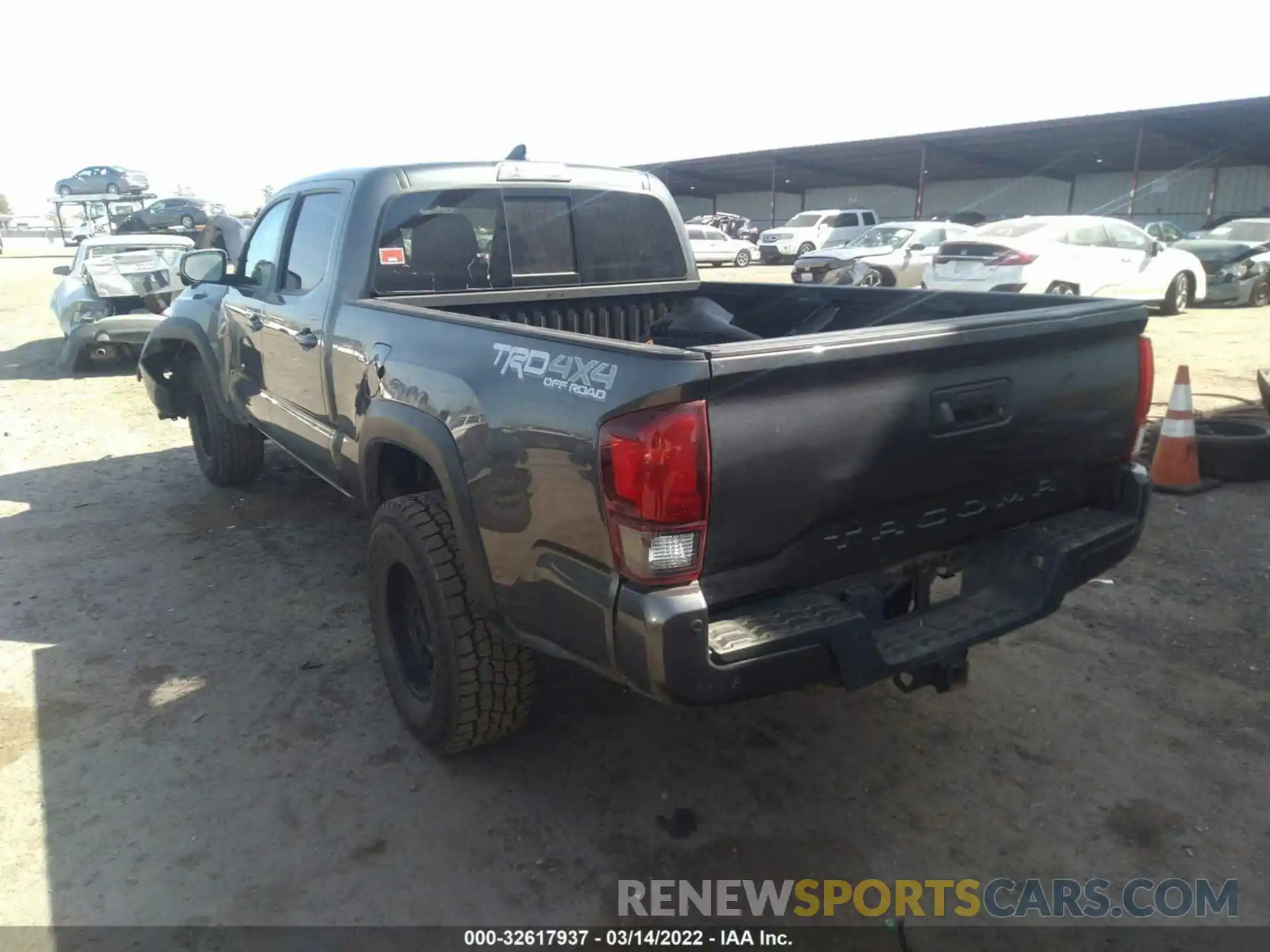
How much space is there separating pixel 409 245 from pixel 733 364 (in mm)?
2251

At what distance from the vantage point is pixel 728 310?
4.48m

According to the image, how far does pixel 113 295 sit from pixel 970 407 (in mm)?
11164

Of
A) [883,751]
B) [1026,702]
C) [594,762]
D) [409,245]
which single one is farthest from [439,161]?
[1026,702]

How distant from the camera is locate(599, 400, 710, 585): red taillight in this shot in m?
2.06

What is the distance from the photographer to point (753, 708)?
3436mm

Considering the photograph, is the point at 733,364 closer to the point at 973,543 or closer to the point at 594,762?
the point at 973,543

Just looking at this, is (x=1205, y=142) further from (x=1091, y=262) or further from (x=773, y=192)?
(x=1091, y=262)

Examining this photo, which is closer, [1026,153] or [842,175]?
[1026,153]

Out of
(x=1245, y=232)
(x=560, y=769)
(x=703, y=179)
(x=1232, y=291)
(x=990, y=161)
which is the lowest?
(x=1232, y=291)

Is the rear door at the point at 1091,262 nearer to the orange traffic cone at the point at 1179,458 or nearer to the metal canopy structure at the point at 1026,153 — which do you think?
the orange traffic cone at the point at 1179,458

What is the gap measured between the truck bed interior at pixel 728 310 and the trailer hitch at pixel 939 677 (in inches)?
55.5

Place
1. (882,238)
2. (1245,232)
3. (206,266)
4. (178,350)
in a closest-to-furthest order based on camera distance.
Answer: (206,266) → (178,350) → (1245,232) → (882,238)

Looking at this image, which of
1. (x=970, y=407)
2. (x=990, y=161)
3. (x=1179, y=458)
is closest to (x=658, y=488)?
(x=970, y=407)

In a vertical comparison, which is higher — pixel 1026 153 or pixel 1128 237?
pixel 1026 153
